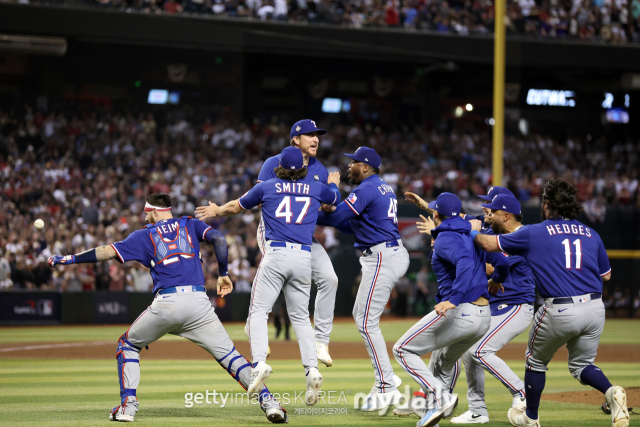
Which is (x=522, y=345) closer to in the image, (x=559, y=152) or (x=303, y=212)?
(x=303, y=212)

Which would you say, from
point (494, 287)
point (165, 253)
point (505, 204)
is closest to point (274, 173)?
point (165, 253)

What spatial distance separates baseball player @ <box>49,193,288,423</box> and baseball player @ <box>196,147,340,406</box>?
0.33 m

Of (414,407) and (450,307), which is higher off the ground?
(450,307)

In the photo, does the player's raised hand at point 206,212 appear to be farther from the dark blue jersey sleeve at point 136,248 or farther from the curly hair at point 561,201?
the curly hair at point 561,201

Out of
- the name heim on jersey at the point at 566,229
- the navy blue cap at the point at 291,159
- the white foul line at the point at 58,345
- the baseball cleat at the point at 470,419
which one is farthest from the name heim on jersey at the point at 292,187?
the white foul line at the point at 58,345

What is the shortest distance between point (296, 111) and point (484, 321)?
24.6 metres

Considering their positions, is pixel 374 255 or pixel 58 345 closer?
pixel 374 255

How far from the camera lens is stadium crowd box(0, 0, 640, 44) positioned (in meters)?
23.4

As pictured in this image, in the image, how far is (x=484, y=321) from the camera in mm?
5891

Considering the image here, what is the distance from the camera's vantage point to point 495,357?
647 centimetres

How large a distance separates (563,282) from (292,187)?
2.44 m

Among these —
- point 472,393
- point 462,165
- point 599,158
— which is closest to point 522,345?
point 472,393

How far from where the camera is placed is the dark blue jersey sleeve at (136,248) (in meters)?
A: 6.19

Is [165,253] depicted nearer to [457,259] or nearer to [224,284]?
[224,284]
